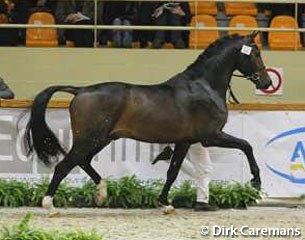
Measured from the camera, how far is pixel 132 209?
39.1 feet

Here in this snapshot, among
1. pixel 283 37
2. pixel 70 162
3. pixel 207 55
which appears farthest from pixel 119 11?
pixel 70 162

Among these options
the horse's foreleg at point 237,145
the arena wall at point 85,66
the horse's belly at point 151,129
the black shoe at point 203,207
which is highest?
the arena wall at point 85,66

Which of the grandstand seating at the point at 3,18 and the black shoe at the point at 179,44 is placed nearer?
the black shoe at the point at 179,44

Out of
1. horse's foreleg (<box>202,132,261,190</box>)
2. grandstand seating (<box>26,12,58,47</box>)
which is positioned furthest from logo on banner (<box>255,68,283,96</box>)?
horse's foreleg (<box>202,132,261,190</box>)

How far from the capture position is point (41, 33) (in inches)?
621

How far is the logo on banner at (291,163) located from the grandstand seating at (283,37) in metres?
3.65

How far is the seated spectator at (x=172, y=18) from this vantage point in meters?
15.7

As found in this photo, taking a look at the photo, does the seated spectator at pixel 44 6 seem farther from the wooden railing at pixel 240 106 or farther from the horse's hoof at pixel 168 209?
the horse's hoof at pixel 168 209

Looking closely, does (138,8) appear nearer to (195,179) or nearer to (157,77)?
(157,77)

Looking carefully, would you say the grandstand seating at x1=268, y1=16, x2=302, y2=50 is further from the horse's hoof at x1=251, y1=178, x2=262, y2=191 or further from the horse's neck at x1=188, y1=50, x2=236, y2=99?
the horse's hoof at x1=251, y1=178, x2=262, y2=191

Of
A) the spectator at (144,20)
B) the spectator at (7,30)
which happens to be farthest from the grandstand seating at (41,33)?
the spectator at (144,20)

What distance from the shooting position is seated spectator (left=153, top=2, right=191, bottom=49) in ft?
51.4

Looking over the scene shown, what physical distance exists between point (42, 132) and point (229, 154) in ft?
9.10

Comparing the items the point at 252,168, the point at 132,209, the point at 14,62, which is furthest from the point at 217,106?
the point at 14,62
